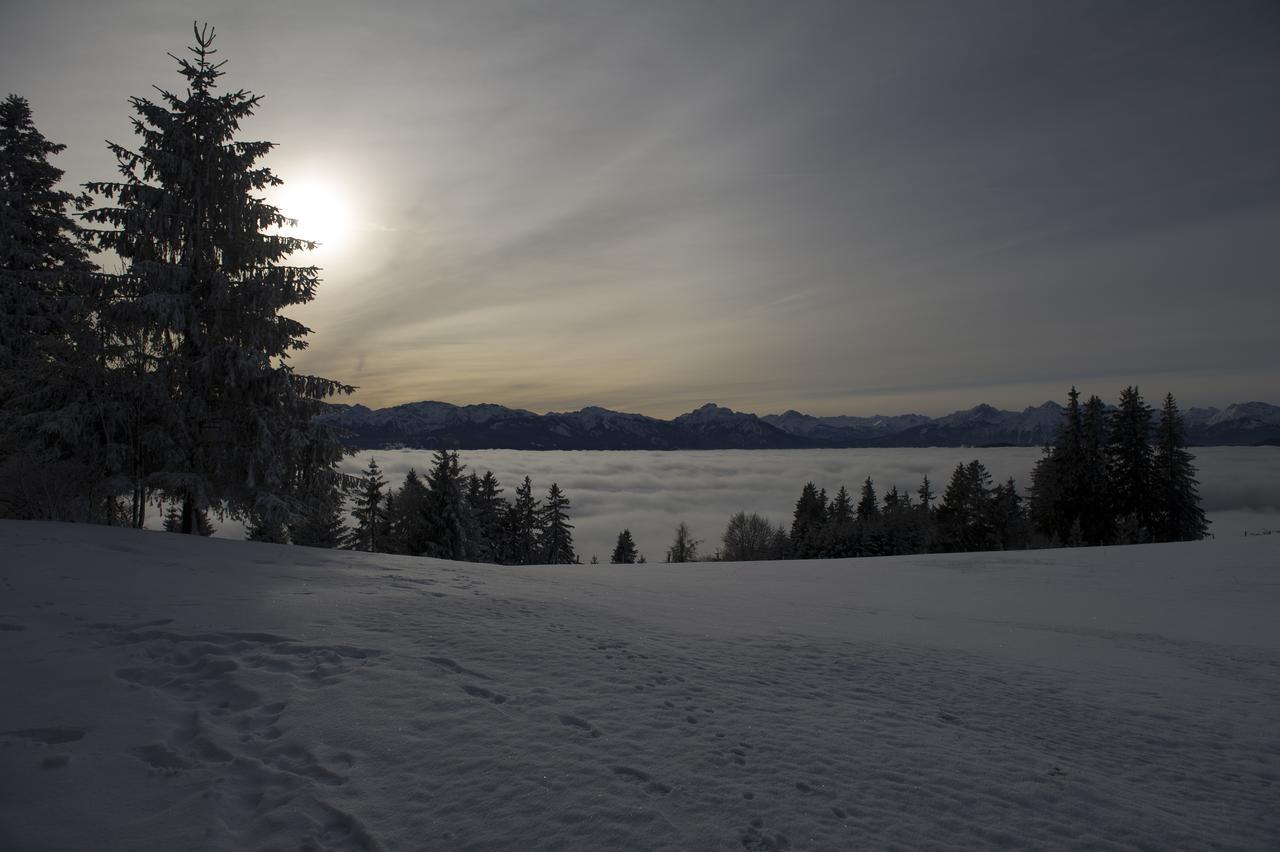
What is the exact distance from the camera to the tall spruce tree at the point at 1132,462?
1724 inches

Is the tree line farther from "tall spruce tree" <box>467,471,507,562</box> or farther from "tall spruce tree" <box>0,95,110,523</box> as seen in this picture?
"tall spruce tree" <box>0,95,110,523</box>

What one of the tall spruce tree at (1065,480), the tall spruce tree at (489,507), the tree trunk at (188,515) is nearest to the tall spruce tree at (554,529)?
the tall spruce tree at (489,507)

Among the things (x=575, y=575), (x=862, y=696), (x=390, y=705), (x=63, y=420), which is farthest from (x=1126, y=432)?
(x=63, y=420)

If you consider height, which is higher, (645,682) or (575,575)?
(645,682)

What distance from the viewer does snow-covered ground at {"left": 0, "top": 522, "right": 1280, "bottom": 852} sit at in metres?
3.37

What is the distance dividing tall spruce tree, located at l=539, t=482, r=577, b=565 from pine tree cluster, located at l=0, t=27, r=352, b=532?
143 feet

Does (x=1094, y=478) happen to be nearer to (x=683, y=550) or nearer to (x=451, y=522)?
(x=451, y=522)

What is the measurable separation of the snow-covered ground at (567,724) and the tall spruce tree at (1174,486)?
146 feet

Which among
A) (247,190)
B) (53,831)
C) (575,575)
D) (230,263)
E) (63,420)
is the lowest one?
(575,575)

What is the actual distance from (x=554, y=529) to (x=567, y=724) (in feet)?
182

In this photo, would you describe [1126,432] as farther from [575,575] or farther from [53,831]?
[53,831]

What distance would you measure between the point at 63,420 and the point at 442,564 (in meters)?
8.33

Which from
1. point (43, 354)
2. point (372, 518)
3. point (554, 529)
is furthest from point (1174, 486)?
point (372, 518)

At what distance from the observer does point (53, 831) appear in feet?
9.59
